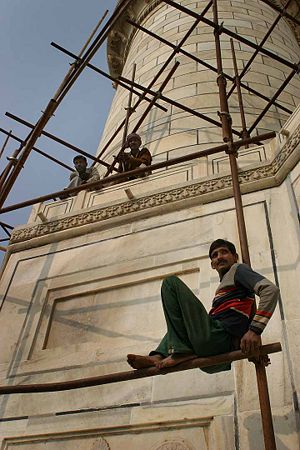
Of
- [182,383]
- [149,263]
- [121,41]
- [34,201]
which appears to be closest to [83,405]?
[182,383]

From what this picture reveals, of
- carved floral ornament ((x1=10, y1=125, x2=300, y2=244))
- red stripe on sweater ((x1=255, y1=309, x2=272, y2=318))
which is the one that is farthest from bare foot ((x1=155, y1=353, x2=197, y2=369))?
carved floral ornament ((x1=10, y1=125, x2=300, y2=244))

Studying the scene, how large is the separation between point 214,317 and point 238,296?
0.18 metres

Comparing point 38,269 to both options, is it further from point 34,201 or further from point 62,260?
point 34,201

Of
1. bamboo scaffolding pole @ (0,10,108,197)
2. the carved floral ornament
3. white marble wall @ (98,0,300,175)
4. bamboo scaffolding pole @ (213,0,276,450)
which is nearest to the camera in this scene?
bamboo scaffolding pole @ (213,0,276,450)

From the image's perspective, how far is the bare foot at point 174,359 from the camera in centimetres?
259

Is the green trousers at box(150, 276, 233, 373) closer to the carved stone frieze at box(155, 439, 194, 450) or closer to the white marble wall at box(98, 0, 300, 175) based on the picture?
the carved stone frieze at box(155, 439, 194, 450)

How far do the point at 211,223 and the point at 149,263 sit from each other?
2.19 ft

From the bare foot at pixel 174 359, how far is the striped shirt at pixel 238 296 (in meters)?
0.26

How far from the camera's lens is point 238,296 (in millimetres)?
2793

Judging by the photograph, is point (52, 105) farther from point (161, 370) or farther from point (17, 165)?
point (161, 370)

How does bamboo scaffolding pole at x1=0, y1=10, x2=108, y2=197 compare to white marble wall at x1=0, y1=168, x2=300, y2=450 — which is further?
bamboo scaffolding pole at x1=0, y1=10, x2=108, y2=197

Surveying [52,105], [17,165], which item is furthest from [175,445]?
[52,105]

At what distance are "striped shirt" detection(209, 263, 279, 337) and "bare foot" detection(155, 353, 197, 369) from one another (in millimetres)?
262

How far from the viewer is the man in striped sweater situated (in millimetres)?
A: 2596
